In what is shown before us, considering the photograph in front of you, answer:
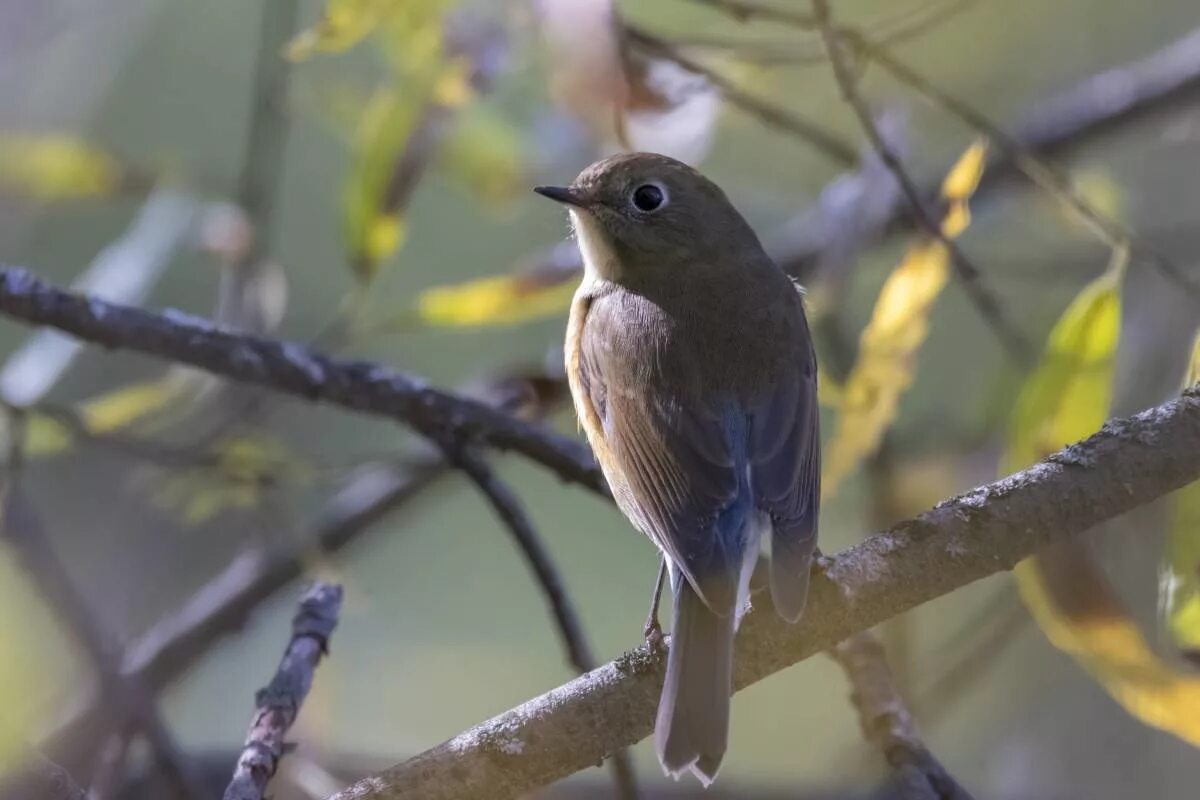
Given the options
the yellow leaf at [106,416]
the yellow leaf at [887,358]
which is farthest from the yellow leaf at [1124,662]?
the yellow leaf at [106,416]

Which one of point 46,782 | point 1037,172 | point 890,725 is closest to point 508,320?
point 1037,172

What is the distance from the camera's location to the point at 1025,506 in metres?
1.67

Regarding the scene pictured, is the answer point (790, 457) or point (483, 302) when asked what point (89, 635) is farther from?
point (790, 457)

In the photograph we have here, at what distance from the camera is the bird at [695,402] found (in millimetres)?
1675

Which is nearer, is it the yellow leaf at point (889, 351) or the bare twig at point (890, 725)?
the bare twig at point (890, 725)

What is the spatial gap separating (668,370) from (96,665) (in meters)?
1.13

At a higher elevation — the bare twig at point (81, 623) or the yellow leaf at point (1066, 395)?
the bare twig at point (81, 623)

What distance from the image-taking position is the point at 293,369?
2227 millimetres

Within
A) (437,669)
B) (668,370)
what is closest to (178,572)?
(437,669)

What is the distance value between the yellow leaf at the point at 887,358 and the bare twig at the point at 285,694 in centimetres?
89

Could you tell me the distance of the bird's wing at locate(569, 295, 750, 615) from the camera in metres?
1.89

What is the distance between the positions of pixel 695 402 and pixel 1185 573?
77cm

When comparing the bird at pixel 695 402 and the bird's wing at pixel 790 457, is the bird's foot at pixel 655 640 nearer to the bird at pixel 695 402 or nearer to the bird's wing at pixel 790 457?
the bird at pixel 695 402

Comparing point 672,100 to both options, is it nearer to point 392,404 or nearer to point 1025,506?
point 392,404
